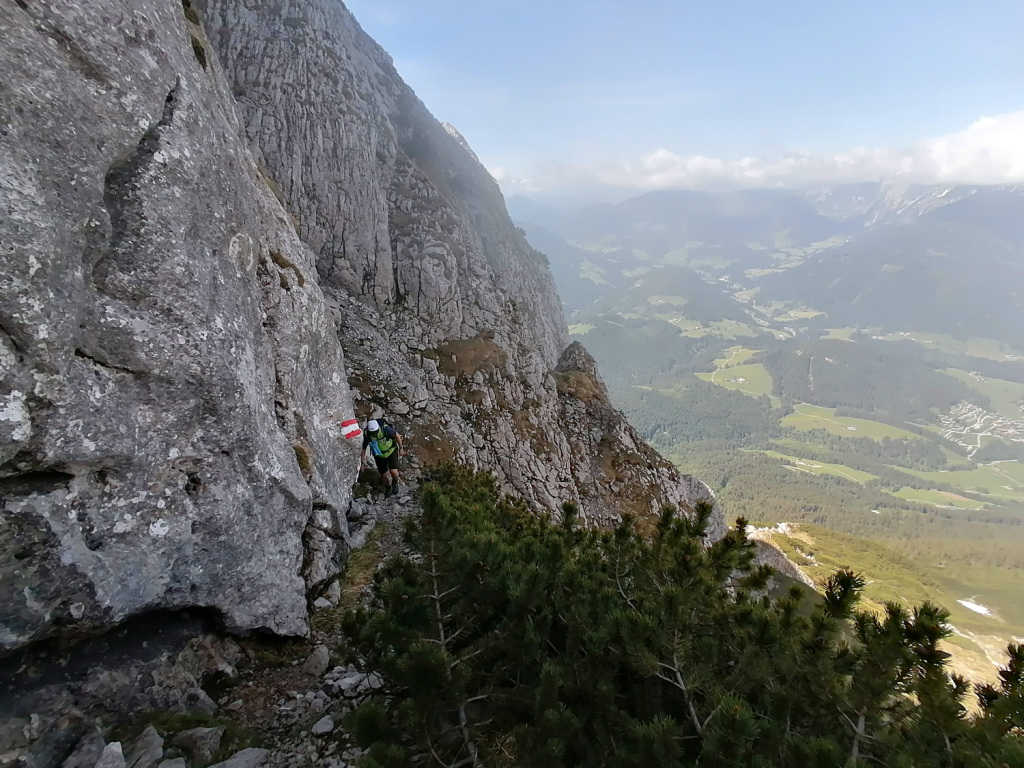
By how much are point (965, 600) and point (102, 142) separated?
23920 centimetres

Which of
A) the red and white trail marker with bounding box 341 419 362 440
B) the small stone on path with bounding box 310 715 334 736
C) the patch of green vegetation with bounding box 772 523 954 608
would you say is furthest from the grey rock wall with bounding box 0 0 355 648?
the patch of green vegetation with bounding box 772 523 954 608

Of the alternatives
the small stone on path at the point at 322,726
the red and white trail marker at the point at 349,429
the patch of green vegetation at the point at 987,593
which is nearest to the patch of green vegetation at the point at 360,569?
the red and white trail marker at the point at 349,429

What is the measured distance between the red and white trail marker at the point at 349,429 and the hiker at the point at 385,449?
54cm

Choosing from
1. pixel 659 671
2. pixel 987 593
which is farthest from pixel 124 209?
pixel 987 593

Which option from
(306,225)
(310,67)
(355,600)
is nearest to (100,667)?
(355,600)

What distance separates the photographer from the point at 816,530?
164 meters

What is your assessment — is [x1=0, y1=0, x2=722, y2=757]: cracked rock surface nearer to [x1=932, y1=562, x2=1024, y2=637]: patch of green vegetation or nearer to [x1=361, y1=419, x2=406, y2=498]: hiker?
[x1=361, y1=419, x2=406, y2=498]: hiker

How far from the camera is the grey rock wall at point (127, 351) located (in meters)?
6.19

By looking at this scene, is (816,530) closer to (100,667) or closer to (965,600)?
(965,600)

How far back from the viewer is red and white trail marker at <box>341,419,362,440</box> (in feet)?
55.4

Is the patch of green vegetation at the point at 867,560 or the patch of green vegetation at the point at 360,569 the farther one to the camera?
the patch of green vegetation at the point at 867,560

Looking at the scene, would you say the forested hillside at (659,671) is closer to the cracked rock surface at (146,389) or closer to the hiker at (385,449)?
the cracked rock surface at (146,389)

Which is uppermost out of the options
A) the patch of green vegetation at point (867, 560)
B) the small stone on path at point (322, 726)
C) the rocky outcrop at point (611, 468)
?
the small stone on path at point (322, 726)

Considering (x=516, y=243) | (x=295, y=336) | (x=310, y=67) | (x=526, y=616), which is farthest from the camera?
(x=516, y=243)
